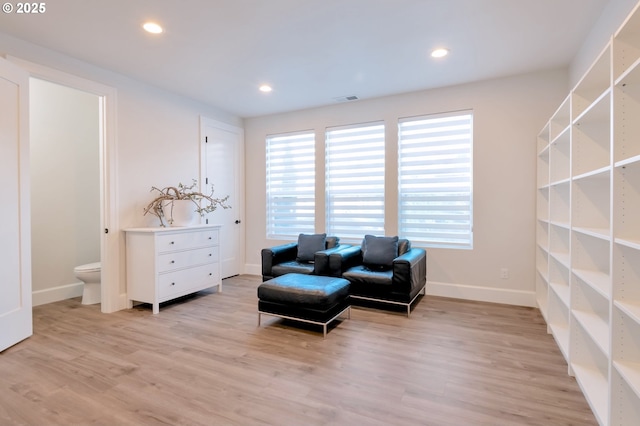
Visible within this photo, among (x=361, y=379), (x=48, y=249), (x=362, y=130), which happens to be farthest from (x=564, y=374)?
(x=48, y=249)

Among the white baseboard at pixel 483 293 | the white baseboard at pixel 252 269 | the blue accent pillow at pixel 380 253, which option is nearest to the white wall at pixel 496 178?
the white baseboard at pixel 483 293

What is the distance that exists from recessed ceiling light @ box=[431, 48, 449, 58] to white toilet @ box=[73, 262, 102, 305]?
4433mm

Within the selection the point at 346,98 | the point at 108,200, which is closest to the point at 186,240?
the point at 108,200

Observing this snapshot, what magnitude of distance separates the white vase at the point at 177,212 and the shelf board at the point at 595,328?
4.05 metres

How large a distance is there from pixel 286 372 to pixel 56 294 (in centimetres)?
356

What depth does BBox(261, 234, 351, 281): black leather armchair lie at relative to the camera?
3.88 meters

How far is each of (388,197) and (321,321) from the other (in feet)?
7.10

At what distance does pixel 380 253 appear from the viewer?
12.7 feet

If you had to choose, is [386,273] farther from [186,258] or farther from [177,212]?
[177,212]

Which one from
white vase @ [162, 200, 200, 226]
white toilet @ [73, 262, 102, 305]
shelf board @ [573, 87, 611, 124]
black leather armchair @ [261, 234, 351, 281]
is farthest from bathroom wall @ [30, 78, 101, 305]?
shelf board @ [573, 87, 611, 124]

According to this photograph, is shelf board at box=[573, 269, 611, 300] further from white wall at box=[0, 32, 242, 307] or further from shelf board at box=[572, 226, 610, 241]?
white wall at box=[0, 32, 242, 307]

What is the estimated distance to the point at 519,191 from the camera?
12.5 ft

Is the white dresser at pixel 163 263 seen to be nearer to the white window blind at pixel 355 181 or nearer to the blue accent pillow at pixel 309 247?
the blue accent pillow at pixel 309 247

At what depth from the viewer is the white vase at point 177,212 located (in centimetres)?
405
